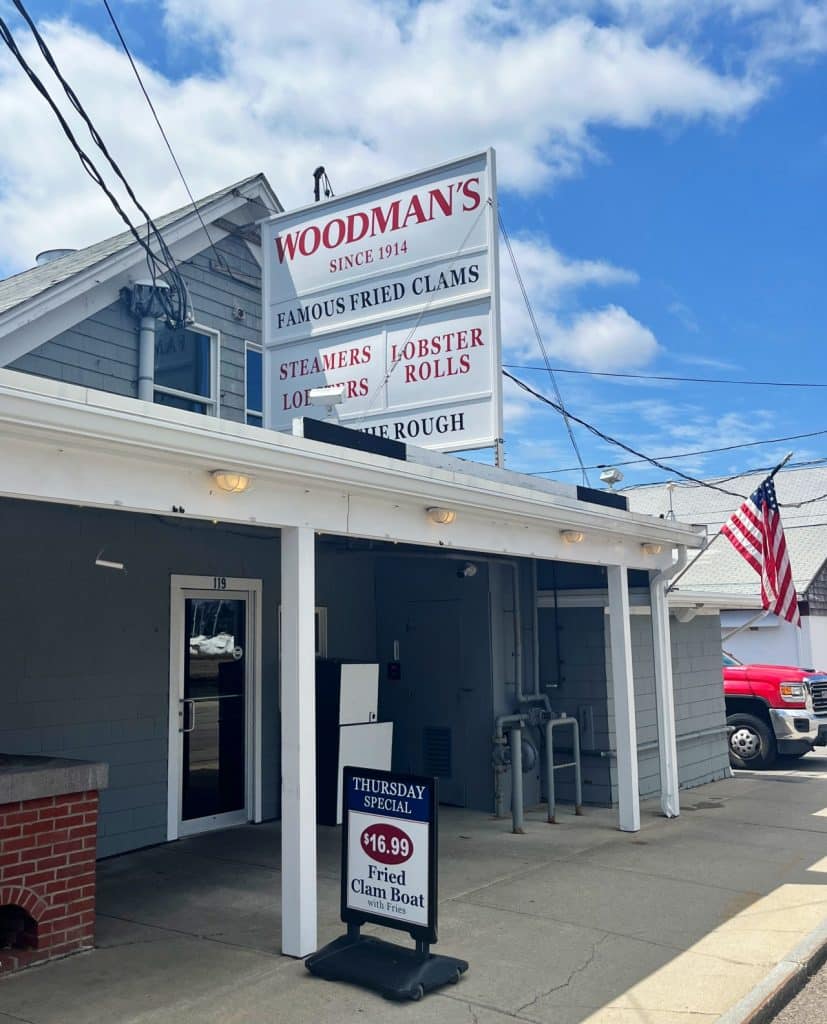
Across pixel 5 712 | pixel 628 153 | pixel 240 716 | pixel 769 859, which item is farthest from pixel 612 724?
pixel 628 153

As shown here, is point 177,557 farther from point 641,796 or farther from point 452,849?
point 641,796

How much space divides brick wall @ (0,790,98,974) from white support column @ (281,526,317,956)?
109cm

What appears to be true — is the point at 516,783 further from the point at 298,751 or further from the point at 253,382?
the point at 253,382

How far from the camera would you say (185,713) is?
8.03 metres

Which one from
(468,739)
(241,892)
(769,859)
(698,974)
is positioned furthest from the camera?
(468,739)

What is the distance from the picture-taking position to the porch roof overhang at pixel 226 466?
13.3 feet

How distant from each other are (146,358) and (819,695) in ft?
33.5

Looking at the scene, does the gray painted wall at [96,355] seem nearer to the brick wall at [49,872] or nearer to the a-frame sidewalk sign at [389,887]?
the brick wall at [49,872]

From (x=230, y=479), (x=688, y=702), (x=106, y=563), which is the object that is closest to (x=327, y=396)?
(x=230, y=479)

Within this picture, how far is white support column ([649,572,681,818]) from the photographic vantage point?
927cm

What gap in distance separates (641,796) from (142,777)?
5358 millimetres

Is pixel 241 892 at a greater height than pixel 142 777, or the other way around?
pixel 142 777

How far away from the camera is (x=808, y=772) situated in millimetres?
12703

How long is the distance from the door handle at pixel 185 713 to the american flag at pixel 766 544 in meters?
5.55
